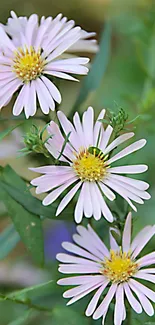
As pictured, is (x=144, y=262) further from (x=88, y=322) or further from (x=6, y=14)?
(x=6, y=14)

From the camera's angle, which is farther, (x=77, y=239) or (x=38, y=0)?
(x=38, y=0)

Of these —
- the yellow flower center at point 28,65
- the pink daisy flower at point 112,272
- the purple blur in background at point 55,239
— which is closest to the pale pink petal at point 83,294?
the pink daisy flower at point 112,272

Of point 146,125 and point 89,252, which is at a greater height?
point 146,125

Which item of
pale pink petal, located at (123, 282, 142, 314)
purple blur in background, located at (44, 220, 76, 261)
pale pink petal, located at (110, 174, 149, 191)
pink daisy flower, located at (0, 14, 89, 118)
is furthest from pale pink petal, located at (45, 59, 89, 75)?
purple blur in background, located at (44, 220, 76, 261)

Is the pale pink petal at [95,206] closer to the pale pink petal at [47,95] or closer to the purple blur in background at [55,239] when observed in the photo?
the pale pink petal at [47,95]

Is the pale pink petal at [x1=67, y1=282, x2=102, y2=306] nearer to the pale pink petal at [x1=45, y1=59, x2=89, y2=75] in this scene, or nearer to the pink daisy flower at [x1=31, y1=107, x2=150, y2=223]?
the pink daisy flower at [x1=31, y1=107, x2=150, y2=223]

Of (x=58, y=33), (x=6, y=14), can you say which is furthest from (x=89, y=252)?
(x=6, y=14)

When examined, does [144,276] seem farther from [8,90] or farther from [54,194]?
[8,90]
